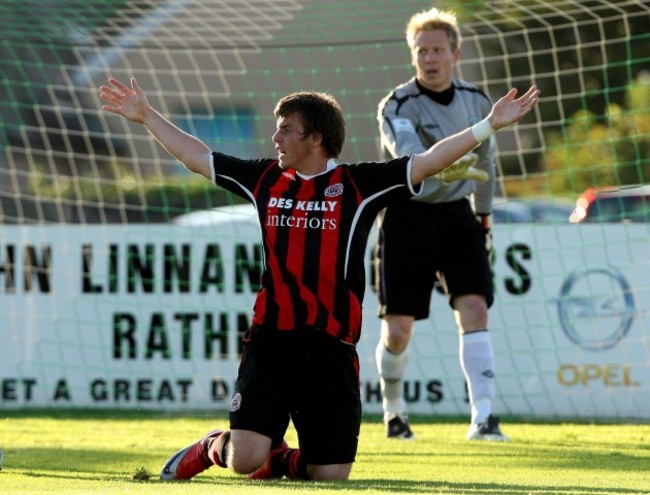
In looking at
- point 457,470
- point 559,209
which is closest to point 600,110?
point 559,209

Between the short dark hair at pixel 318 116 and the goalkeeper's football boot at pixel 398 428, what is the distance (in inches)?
95.2

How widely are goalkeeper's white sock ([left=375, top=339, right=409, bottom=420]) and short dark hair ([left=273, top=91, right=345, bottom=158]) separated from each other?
2363mm

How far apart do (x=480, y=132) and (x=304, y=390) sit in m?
1.11

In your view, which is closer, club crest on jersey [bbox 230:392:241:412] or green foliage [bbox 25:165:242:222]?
club crest on jersey [bbox 230:392:241:412]

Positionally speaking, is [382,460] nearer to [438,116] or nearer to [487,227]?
[487,227]

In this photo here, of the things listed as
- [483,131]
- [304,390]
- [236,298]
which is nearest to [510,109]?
[483,131]

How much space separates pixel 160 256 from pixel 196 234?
1.02ft

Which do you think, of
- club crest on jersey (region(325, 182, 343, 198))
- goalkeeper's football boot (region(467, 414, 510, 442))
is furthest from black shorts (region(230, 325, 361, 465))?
goalkeeper's football boot (region(467, 414, 510, 442))

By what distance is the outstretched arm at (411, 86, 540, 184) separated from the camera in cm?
502

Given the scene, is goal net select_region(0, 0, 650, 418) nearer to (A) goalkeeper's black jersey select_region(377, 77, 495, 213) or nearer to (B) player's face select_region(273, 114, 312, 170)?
(A) goalkeeper's black jersey select_region(377, 77, 495, 213)

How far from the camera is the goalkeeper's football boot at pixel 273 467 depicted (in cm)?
529

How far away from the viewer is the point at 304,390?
5.18m

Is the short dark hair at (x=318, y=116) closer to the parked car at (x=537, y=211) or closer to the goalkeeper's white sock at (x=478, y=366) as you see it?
the goalkeeper's white sock at (x=478, y=366)

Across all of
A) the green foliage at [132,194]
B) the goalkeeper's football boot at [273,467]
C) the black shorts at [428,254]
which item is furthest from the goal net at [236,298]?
the green foliage at [132,194]
